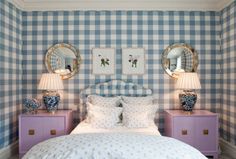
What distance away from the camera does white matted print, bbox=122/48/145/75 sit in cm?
394

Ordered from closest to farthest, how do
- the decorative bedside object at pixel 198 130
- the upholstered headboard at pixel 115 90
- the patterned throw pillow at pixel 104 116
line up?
1. the patterned throw pillow at pixel 104 116
2. the decorative bedside object at pixel 198 130
3. the upholstered headboard at pixel 115 90

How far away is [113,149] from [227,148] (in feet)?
8.22

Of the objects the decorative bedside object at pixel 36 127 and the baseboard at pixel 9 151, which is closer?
the baseboard at pixel 9 151

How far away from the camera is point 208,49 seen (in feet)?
13.1

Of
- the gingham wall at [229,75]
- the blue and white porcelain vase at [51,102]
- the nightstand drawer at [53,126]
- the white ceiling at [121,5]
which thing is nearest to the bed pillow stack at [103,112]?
the nightstand drawer at [53,126]

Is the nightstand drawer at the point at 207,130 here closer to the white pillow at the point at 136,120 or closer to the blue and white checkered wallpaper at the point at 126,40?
the blue and white checkered wallpaper at the point at 126,40

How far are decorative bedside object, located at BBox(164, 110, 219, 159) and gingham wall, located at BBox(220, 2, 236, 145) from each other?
305mm

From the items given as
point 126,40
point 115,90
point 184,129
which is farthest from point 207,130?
point 126,40

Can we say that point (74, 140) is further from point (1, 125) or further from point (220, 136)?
point (220, 136)

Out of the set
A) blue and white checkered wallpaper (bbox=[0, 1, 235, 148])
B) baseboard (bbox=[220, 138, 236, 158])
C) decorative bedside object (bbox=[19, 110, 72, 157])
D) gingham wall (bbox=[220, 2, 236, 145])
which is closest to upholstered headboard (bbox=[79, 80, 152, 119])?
blue and white checkered wallpaper (bbox=[0, 1, 235, 148])

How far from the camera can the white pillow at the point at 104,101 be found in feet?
11.7

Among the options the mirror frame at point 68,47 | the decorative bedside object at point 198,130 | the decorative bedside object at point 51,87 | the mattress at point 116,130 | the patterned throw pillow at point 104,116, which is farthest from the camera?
the mirror frame at point 68,47

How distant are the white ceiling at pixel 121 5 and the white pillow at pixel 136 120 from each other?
1803 mm

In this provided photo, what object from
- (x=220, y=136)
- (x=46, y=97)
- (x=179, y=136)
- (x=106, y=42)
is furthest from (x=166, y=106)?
(x=46, y=97)
